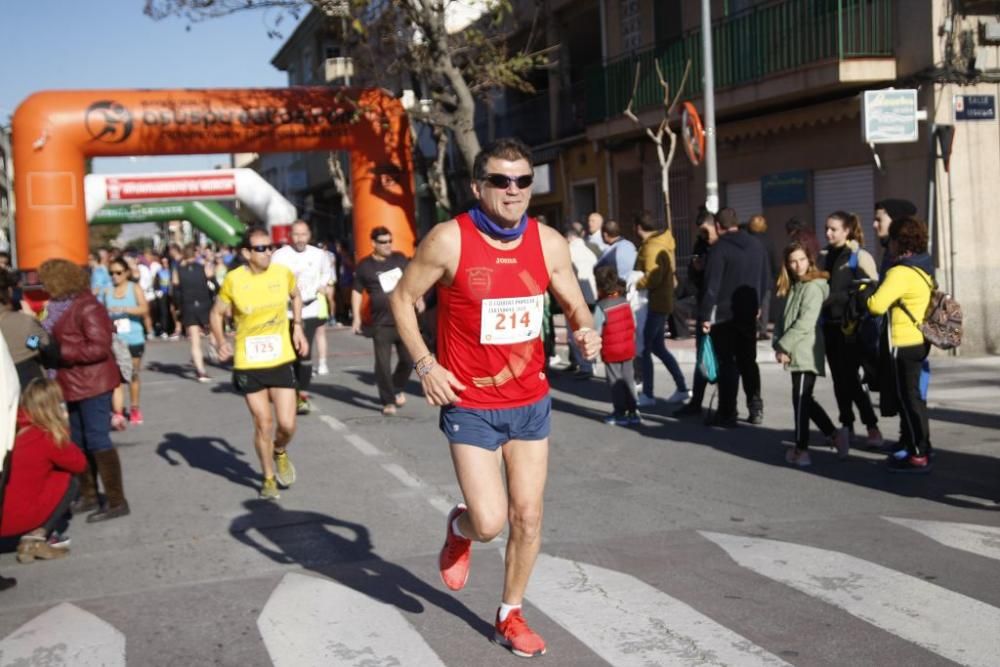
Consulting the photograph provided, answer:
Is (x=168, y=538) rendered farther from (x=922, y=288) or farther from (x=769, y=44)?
(x=769, y=44)

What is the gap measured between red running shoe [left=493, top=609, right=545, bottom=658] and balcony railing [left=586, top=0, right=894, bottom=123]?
48.0ft

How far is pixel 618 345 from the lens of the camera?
11781 mm

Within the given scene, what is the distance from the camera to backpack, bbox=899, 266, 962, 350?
8.34 metres

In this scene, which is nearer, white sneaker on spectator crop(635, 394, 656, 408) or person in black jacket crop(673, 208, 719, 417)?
person in black jacket crop(673, 208, 719, 417)

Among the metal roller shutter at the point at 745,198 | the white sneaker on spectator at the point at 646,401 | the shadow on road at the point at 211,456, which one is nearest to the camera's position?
the shadow on road at the point at 211,456

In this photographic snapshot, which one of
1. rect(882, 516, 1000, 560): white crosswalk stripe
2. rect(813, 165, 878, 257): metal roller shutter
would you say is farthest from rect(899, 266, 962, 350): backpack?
rect(813, 165, 878, 257): metal roller shutter

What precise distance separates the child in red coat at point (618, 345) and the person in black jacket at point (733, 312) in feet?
2.74

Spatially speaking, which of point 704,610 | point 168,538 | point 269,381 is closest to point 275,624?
point 704,610

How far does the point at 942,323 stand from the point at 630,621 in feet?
12.9

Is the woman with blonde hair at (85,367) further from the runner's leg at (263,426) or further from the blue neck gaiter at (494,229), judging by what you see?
the blue neck gaiter at (494,229)

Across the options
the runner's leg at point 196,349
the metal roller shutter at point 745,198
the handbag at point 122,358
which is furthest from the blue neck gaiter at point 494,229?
the metal roller shutter at point 745,198

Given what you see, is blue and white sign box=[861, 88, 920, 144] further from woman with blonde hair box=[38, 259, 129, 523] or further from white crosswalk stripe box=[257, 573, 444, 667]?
white crosswalk stripe box=[257, 573, 444, 667]

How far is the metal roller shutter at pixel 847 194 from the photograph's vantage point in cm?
1931

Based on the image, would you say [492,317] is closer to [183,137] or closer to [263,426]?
[263,426]
